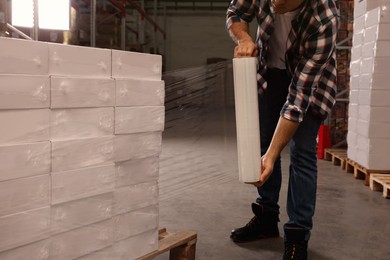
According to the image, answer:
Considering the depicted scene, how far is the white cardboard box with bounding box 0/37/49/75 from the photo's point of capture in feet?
5.09

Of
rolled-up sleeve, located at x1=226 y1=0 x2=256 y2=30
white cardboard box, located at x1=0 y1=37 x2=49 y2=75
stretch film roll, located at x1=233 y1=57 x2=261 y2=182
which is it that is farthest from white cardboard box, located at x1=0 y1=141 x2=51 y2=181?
rolled-up sleeve, located at x1=226 y1=0 x2=256 y2=30

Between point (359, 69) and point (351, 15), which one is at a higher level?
point (351, 15)

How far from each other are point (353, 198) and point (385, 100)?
0.98 meters

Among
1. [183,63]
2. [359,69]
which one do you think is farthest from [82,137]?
[183,63]

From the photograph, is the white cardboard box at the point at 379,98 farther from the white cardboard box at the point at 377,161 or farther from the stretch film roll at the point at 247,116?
the stretch film roll at the point at 247,116

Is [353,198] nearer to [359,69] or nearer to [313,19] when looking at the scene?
[359,69]

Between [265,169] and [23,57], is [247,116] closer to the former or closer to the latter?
[265,169]

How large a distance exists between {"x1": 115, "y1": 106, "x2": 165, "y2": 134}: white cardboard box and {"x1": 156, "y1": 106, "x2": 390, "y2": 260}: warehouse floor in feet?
2.14

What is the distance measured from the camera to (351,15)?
6.13 m

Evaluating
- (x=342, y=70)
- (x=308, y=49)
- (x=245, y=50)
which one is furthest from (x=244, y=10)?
(x=342, y=70)

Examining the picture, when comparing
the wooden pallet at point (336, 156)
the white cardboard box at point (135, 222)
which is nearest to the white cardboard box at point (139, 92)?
the white cardboard box at point (135, 222)

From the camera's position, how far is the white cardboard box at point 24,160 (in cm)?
156

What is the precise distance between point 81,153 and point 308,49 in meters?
1.10

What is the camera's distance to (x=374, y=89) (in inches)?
176
